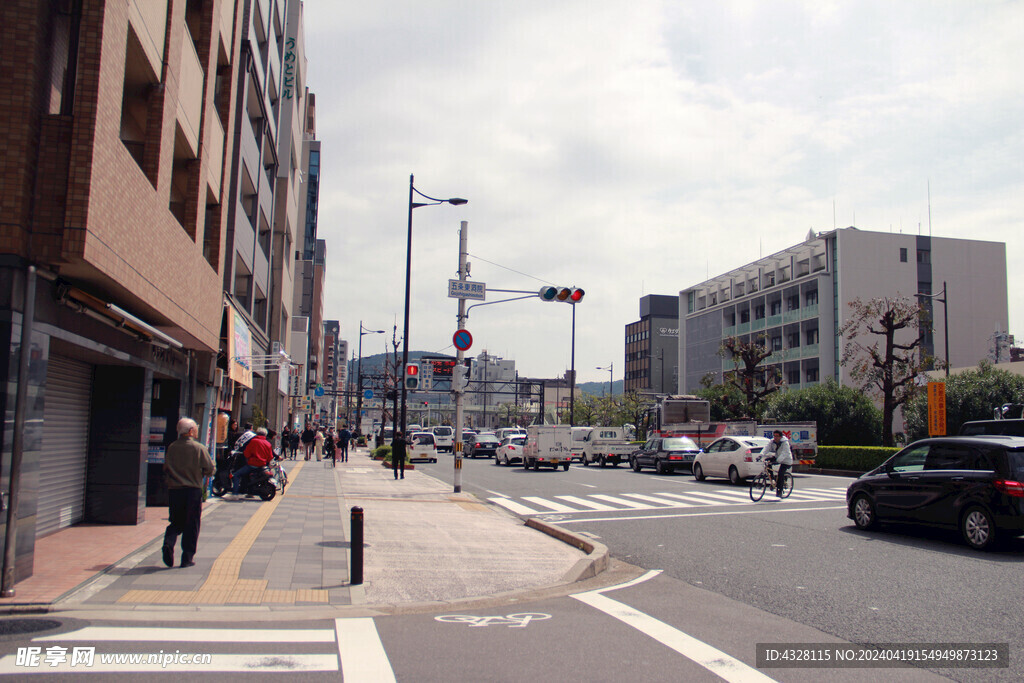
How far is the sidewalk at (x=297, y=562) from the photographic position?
7.89 meters

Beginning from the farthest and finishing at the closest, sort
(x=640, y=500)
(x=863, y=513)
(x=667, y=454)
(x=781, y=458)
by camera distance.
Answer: (x=667, y=454) → (x=640, y=500) → (x=781, y=458) → (x=863, y=513)

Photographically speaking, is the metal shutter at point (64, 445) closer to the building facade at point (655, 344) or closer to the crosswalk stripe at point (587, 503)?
the crosswalk stripe at point (587, 503)

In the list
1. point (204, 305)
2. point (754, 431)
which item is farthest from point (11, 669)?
point (754, 431)

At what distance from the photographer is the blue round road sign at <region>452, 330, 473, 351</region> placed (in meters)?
20.6

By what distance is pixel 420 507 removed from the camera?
17.6 m

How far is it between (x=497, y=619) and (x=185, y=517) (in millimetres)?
4171

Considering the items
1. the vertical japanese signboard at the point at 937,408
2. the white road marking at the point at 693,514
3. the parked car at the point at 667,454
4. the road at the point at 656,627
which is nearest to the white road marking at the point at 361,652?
the road at the point at 656,627

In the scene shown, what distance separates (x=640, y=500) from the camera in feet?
66.1

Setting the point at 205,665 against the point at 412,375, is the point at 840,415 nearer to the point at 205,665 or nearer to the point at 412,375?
the point at 412,375

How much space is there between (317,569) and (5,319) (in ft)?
14.4

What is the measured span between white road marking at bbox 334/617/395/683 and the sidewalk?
0.90 metres

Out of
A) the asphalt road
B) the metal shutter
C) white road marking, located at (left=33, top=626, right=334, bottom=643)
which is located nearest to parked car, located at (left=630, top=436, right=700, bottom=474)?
the asphalt road

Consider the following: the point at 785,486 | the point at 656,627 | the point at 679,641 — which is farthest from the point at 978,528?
the point at 785,486

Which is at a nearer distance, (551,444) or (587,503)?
(587,503)
